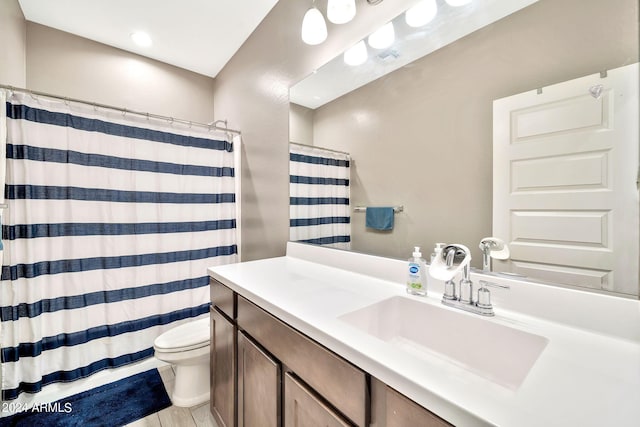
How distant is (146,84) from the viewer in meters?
2.42

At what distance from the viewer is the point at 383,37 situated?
1217 millimetres

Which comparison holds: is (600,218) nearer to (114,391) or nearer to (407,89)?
(407,89)

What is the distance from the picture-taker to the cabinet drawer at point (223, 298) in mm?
1152

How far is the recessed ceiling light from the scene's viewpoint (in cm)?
210

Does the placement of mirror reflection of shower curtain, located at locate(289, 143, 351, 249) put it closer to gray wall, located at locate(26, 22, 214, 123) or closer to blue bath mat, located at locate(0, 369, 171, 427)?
blue bath mat, located at locate(0, 369, 171, 427)

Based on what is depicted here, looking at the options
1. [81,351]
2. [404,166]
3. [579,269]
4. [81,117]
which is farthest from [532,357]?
[81,117]

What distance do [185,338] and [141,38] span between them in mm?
2372

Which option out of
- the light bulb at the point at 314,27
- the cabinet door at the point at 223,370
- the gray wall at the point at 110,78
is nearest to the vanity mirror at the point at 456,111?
the light bulb at the point at 314,27

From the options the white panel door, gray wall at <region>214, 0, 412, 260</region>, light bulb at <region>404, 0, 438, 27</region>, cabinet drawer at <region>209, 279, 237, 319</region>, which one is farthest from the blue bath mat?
light bulb at <region>404, 0, 438, 27</region>

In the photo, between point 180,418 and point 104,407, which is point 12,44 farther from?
point 180,418

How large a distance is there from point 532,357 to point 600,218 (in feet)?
1.41

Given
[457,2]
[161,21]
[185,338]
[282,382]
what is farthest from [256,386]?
[161,21]

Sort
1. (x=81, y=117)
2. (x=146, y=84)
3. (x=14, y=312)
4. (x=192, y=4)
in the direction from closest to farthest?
(x=14, y=312), (x=81, y=117), (x=192, y=4), (x=146, y=84)

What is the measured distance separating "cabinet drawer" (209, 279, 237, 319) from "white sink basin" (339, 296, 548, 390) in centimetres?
59
